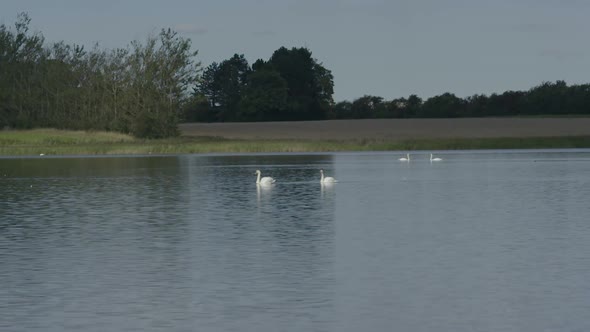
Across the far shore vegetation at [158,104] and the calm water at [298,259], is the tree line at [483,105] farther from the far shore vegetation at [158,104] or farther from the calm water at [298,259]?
the calm water at [298,259]

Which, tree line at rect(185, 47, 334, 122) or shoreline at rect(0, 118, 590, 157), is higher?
tree line at rect(185, 47, 334, 122)

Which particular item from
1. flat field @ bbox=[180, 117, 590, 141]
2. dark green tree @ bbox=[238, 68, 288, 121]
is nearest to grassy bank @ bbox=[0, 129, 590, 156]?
flat field @ bbox=[180, 117, 590, 141]

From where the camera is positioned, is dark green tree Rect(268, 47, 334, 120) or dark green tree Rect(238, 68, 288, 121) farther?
dark green tree Rect(268, 47, 334, 120)

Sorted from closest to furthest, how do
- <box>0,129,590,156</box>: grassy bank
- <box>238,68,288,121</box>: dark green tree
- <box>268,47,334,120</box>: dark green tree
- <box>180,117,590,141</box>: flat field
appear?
<box>0,129,590,156</box>: grassy bank < <box>180,117,590,141</box>: flat field < <box>238,68,288,121</box>: dark green tree < <box>268,47,334,120</box>: dark green tree

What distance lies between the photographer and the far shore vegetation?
9350cm

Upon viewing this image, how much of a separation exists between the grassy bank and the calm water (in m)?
46.4

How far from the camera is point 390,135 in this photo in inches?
4304

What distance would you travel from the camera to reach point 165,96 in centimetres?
10519

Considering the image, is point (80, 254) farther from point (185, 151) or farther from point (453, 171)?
point (185, 151)

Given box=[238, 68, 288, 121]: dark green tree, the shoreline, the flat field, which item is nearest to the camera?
the shoreline

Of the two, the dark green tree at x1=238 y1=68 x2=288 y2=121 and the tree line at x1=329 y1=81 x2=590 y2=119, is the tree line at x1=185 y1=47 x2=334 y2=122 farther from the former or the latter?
the tree line at x1=329 y1=81 x2=590 y2=119

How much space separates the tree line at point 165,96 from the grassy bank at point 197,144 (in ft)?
17.1

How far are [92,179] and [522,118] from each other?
82.9 meters

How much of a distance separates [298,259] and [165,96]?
86.1 metres
